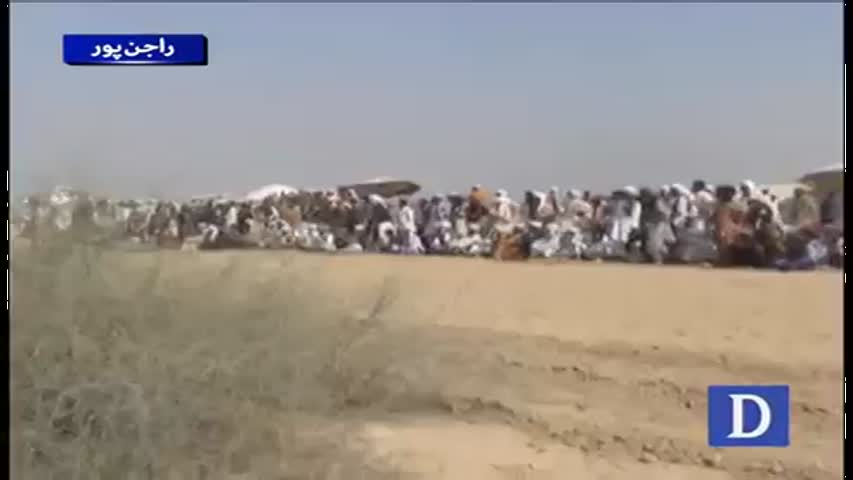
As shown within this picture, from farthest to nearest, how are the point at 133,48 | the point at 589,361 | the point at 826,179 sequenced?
the point at 589,361, the point at 826,179, the point at 133,48

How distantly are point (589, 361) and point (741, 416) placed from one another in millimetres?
412

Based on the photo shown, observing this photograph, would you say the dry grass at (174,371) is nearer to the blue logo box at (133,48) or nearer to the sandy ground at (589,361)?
the sandy ground at (589,361)

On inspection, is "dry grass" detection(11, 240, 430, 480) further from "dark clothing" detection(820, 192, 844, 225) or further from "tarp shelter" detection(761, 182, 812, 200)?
"dark clothing" detection(820, 192, 844, 225)

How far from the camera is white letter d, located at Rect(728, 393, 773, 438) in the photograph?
10.1 ft

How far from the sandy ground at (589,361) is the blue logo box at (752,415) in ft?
0.11

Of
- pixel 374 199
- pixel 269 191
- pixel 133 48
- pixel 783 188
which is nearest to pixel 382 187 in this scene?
pixel 374 199

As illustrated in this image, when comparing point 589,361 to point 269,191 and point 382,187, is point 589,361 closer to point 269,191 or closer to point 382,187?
point 382,187

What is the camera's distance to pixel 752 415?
309cm

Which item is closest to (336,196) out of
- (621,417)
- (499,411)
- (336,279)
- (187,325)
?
(336,279)

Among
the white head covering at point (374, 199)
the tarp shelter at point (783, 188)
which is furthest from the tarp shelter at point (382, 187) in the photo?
the tarp shelter at point (783, 188)

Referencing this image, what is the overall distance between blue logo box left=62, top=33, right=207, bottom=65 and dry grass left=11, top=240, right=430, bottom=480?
0.51 meters

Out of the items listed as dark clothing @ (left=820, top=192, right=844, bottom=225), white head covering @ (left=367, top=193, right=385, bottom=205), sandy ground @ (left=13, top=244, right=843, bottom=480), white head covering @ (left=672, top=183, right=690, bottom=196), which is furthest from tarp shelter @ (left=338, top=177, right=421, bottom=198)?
dark clothing @ (left=820, top=192, right=844, bottom=225)

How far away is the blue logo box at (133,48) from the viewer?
2.91 metres

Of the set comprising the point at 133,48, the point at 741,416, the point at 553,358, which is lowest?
the point at 741,416
